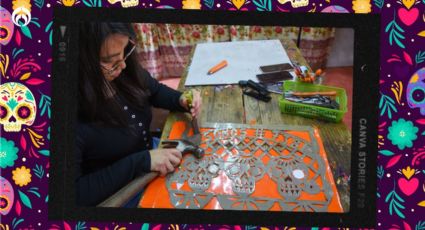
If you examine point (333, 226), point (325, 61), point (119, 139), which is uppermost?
point (325, 61)

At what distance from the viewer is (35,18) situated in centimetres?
67

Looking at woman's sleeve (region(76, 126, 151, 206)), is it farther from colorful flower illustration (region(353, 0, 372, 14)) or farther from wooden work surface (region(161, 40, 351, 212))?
colorful flower illustration (region(353, 0, 372, 14))

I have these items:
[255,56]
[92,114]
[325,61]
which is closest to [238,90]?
[255,56]

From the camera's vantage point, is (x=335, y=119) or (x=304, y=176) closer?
(x=304, y=176)

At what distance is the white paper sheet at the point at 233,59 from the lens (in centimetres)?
78

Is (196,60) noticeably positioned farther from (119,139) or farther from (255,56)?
(119,139)

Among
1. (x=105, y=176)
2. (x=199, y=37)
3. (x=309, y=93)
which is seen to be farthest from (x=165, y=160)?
(x=309, y=93)

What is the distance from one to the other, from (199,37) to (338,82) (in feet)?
0.88

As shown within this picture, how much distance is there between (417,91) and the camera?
66 centimetres

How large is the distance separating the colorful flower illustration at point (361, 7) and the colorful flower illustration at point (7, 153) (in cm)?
61

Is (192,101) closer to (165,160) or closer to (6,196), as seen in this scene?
(165,160)

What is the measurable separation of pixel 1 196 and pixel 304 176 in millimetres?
529

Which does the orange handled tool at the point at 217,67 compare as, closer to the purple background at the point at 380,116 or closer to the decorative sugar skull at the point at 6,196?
the purple background at the point at 380,116

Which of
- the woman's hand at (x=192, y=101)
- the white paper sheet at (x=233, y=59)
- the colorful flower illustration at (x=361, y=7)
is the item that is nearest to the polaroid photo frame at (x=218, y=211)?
the colorful flower illustration at (x=361, y=7)
